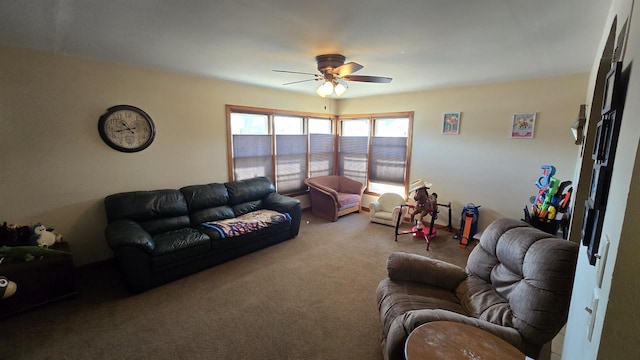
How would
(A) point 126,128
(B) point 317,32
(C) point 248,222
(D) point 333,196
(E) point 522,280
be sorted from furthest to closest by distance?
(D) point 333,196, (C) point 248,222, (A) point 126,128, (B) point 317,32, (E) point 522,280

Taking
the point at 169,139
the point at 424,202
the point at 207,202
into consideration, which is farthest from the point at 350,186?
the point at 169,139

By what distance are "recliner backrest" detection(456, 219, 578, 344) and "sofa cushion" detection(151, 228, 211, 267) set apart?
2.75 metres

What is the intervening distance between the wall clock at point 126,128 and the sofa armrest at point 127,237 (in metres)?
1.02

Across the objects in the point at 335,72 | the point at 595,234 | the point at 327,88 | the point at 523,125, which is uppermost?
the point at 335,72

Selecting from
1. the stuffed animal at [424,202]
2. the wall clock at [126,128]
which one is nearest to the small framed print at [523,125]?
the stuffed animal at [424,202]

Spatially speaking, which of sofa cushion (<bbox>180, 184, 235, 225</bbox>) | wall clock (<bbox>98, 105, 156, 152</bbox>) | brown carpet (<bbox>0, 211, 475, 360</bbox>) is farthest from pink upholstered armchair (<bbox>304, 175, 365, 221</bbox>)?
wall clock (<bbox>98, 105, 156, 152</bbox>)

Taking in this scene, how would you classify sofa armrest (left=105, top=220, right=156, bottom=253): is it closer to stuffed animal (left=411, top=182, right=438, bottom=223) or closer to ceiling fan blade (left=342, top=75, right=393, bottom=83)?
ceiling fan blade (left=342, top=75, right=393, bottom=83)

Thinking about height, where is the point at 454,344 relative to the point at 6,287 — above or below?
above

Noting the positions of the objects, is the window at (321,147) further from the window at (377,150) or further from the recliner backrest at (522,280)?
the recliner backrest at (522,280)

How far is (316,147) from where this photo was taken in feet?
19.0

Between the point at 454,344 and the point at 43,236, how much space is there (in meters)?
3.74

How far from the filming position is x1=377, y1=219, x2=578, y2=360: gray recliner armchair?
149cm

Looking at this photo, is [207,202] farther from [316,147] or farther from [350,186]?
[350,186]

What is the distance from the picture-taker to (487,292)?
192 cm
